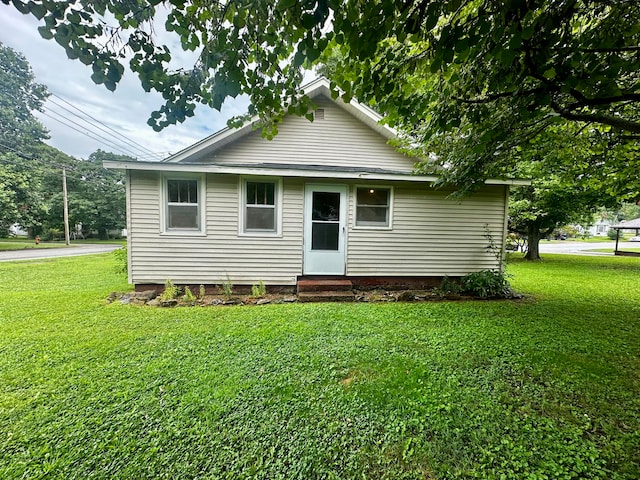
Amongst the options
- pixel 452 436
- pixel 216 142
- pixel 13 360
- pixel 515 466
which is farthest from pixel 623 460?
pixel 216 142

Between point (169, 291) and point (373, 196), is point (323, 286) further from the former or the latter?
point (169, 291)

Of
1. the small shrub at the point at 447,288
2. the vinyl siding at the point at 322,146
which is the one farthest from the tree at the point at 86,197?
the small shrub at the point at 447,288

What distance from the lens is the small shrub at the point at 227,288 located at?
578 cm

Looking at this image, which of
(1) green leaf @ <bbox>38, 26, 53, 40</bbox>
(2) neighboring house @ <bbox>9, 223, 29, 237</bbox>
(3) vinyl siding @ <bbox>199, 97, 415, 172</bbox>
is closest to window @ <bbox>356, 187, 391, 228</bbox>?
(3) vinyl siding @ <bbox>199, 97, 415, 172</bbox>

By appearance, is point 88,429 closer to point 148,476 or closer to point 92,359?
point 148,476

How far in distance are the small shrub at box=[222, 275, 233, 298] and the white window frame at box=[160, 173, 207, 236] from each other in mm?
1206

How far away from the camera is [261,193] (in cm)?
611

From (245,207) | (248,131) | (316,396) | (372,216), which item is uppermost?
(248,131)

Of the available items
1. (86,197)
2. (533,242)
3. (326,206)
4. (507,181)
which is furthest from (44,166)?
(533,242)

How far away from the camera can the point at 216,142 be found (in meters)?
6.30

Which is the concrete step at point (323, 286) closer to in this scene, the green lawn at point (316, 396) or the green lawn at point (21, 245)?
the green lawn at point (316, 396)

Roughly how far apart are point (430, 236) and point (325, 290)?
9.80ft

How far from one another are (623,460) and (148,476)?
3261mm

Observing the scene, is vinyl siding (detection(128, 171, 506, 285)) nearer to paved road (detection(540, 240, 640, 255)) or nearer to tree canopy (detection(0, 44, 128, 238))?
paved road (detection(540, 240, 640, 255))
